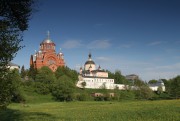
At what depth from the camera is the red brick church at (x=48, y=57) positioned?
423ft

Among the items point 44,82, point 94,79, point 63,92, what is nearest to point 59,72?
point 44,82

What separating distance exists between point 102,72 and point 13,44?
160m

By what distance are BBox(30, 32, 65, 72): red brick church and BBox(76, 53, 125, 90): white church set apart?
15.1m

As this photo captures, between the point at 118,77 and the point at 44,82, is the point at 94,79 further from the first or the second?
the point at 44,82

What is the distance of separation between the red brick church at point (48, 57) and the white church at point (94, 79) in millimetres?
15083

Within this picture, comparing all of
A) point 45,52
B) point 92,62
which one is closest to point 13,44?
point 45,52

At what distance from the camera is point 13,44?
677 inches

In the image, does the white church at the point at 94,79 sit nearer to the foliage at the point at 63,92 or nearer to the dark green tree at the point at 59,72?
the dark green tree at the point at 59,72

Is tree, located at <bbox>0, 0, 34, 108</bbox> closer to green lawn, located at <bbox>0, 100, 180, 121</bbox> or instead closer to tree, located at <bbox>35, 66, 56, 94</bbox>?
green lawn, located at <bbox>0, 100, 180, 121</bbox>

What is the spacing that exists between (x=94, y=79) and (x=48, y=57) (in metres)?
36.2

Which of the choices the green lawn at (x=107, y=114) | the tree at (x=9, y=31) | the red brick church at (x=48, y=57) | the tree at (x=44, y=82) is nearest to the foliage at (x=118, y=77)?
the red brick church at (x=48, y=57)

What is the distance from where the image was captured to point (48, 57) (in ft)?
427

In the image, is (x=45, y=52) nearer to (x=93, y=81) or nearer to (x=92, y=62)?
(x=93, y=81)

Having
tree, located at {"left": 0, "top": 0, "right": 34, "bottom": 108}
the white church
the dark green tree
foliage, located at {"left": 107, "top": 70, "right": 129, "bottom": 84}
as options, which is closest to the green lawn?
tree, located at {"left": 0, "top": 0, "right": 34, "bottom": 108}
